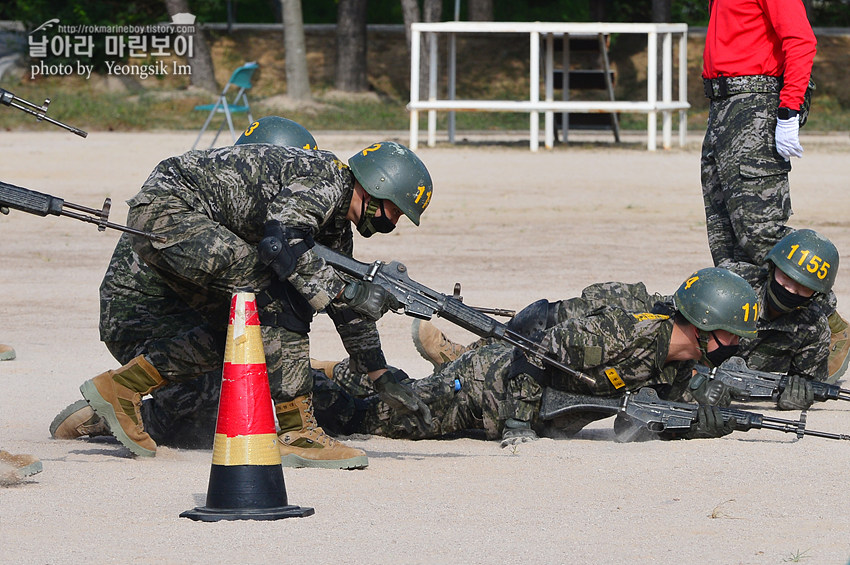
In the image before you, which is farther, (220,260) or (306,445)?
(306,445)

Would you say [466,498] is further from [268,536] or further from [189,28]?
[189,28]

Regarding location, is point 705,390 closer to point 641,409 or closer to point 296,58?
point 641,409

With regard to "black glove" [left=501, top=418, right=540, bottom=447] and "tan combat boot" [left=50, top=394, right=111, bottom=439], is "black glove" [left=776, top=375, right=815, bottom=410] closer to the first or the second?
"black glove" [left=501, top=418, right=540, bottom=447]

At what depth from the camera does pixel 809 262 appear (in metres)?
6.75

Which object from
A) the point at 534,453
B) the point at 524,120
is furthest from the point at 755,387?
the point at 524,120

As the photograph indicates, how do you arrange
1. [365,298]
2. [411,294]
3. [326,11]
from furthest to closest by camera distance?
[326,11] → [411,294] → [365,298]

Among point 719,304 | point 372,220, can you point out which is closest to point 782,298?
point 719,304

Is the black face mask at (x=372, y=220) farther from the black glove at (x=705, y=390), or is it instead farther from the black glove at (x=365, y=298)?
the black glove at (x=705, y=390)

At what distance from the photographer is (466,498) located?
4.91 meters

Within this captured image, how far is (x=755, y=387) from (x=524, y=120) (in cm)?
2339

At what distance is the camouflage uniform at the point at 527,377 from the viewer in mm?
5969

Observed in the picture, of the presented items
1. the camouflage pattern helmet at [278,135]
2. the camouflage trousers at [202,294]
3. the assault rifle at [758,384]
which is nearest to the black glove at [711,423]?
the assault rifle at [758,384]

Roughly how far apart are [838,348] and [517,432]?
235 cm

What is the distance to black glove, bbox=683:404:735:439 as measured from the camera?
234 inches
